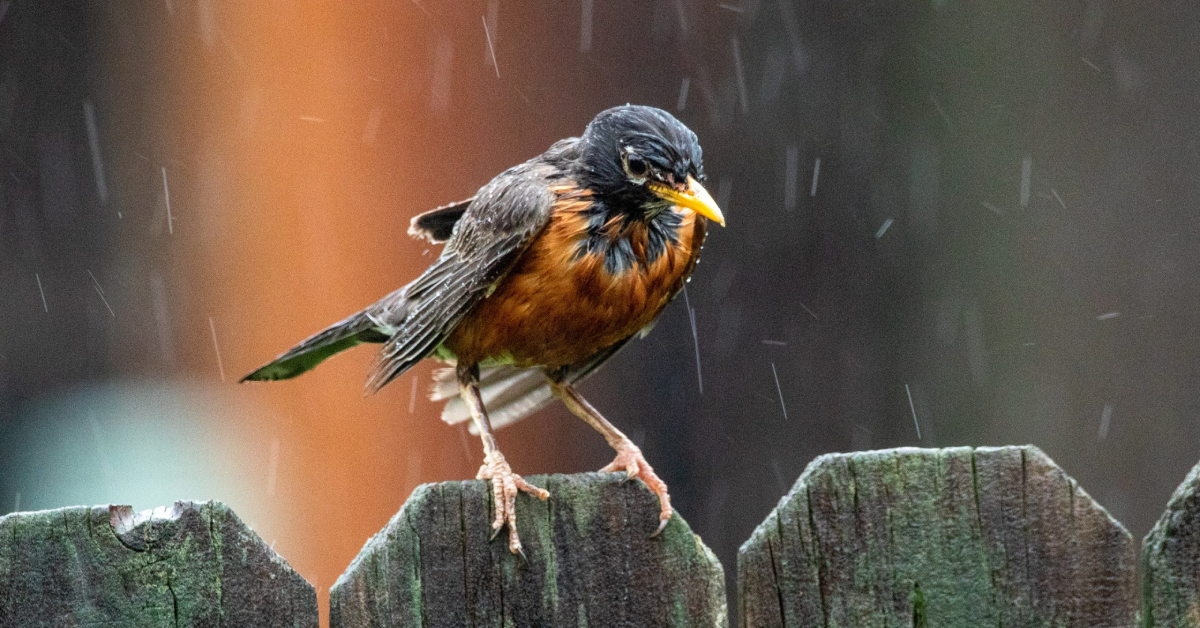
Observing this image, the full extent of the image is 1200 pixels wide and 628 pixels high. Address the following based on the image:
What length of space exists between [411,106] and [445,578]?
11.3 feet

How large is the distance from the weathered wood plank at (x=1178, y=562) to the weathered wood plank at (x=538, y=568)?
656 mm

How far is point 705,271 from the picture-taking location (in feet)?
16.8

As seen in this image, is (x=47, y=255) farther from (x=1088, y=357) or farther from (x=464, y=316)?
(x=1088, y=357)

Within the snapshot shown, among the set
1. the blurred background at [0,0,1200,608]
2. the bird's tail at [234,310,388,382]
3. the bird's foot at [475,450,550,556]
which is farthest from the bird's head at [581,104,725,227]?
the blurred background at [0,0,1200,608]

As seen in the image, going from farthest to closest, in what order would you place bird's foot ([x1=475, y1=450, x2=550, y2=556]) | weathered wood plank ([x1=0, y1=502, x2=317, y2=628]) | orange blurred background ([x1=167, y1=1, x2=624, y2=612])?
orange blurred background ([x1=167, y1=1, x2=624, y2=612]) < bird's foot ([x1=475, y1=450, x2=550, y2=556]) < weathered wood plank ([x1=0, y1=502, x2=317, y2=628])

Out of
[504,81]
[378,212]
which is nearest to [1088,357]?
[504,81]

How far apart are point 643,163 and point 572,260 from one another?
304 mm

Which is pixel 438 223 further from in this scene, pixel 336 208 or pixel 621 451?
pixel 621 451

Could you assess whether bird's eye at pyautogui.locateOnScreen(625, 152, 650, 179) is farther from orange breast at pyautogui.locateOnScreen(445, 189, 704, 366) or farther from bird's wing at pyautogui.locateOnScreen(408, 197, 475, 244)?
bird's wing at pyautogui.locateOnScreen(408, 197, 475, 244)

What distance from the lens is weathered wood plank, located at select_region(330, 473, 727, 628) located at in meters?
1.98

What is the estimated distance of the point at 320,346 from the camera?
3910mm

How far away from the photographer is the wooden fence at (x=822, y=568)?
194 centimetres

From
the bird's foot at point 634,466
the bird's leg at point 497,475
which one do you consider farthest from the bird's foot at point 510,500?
the bird's foot at point 634,466

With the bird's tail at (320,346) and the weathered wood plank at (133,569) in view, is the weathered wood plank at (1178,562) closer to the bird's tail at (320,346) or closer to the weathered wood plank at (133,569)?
the weathered wood plank at (133,569)
